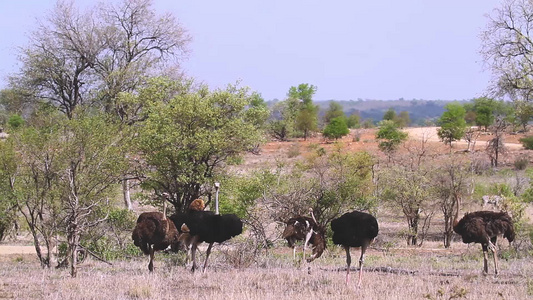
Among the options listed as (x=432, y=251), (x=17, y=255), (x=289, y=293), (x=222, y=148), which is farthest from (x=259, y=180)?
(x=289, y=293)

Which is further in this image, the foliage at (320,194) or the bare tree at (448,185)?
the bare tree at (448,185)

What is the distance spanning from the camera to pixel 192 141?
70.6 ft

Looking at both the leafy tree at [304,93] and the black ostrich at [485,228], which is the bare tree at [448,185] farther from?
the leafy tree at [304,93]

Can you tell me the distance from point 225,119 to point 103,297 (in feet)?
39.7

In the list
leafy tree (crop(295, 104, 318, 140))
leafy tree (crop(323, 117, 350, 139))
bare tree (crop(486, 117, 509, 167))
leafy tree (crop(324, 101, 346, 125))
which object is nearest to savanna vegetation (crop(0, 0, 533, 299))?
bare tree (crop(486, 117, 509, 167))

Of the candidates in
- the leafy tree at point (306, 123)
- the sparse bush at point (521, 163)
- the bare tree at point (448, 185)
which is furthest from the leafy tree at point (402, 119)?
the bare tree at point (448, 185)

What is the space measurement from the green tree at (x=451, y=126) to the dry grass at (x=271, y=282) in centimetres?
5517

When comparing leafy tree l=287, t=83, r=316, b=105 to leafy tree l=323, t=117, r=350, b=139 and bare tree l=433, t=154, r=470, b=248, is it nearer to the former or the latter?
leafy tree l=323, t=117, r=350, b=139

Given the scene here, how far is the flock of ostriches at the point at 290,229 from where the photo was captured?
13.1m

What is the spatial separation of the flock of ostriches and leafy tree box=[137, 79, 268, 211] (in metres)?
6.43

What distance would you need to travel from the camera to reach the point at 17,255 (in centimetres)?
2152

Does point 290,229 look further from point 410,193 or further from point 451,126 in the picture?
point 451,126

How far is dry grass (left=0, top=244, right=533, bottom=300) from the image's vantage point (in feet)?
37.8

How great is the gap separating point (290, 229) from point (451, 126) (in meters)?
61.4
